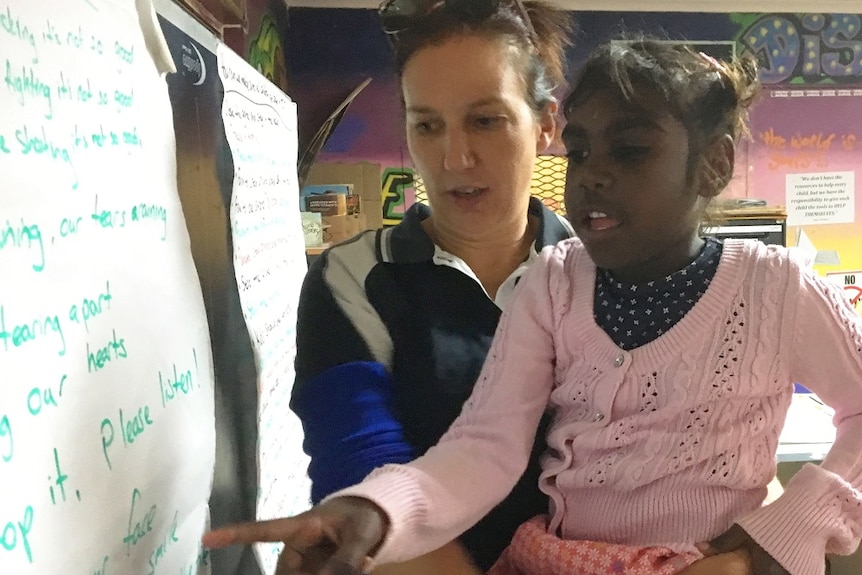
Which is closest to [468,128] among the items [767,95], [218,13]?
[218,13]

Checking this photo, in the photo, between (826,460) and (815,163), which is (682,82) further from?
(815,163)

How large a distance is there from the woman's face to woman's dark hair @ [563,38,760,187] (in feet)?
0.46

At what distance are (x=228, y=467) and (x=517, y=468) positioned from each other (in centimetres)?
43

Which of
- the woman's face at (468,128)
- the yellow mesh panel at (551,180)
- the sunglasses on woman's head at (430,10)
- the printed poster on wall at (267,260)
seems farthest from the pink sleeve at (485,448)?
the yellow mesh panel at (551,180)

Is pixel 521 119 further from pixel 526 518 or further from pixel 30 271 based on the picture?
pixel 30 271

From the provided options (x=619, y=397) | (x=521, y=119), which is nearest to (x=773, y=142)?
(x=521, y=119)

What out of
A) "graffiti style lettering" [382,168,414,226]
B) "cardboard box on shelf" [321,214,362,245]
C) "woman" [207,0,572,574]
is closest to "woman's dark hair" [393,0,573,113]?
"woman" [207,0,572,574]

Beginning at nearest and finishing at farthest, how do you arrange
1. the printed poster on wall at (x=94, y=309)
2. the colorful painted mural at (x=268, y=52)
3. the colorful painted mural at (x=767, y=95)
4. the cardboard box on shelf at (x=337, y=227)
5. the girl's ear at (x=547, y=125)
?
the printed poster on wall at (x=94, y=309) < the girl's ear at (x=547, y=125) < the colorful painted mural at (x=268, y=52) < the cardboard box on shelf at (x=337, y=227) < the colorful painted mural at (x=767, y=95)

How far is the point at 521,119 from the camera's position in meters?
0.99

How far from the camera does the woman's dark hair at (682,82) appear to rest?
78 centimetres

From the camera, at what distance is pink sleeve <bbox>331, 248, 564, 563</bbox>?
0.65m

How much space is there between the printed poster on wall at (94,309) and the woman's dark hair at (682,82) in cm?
50

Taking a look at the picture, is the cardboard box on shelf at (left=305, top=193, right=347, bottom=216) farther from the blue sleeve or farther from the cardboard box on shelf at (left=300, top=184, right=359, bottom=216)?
the blue sleeve

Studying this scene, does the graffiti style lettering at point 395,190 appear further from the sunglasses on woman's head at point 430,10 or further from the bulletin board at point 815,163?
the sunglasses on woman's head at point 430,10
